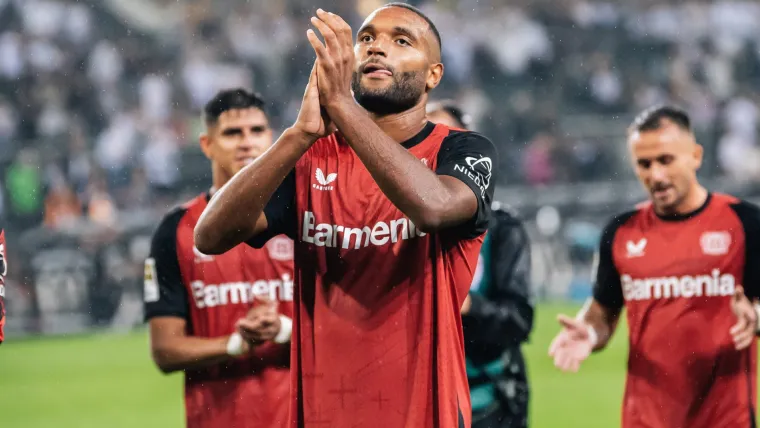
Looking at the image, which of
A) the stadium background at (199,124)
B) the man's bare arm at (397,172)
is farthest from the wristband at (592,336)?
the stadium background at (199,124)

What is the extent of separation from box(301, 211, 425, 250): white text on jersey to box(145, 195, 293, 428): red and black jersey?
163 cm

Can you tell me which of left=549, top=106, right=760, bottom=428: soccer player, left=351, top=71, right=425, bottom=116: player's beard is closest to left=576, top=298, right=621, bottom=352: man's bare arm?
left=549, top=106, right=760, bottom=428: soccer player

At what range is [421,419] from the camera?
390 cm

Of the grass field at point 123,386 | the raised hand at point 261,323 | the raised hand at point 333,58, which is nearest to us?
the raised hand at point 333,58

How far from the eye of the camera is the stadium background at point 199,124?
1808 cm

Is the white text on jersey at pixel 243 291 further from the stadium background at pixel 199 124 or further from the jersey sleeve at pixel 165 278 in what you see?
the stadium background at pixel 199 124

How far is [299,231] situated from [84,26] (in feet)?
62.8

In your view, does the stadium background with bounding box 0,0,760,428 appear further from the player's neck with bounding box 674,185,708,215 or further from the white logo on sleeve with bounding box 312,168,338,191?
the white logo on sleeve with bounding box 312,168,338,191

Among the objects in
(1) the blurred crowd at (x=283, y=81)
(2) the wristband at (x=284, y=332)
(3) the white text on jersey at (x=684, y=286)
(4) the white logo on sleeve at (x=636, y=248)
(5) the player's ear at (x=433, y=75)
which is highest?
(1) the blurred crowd at (x=283, y=81)

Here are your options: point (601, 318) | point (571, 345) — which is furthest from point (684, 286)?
point (571, 345)

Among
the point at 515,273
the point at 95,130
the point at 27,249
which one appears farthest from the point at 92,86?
the point at 515,273

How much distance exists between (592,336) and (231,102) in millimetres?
2236

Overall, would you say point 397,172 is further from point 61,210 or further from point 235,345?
point 61,210

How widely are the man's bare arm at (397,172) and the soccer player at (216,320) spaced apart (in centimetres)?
189
